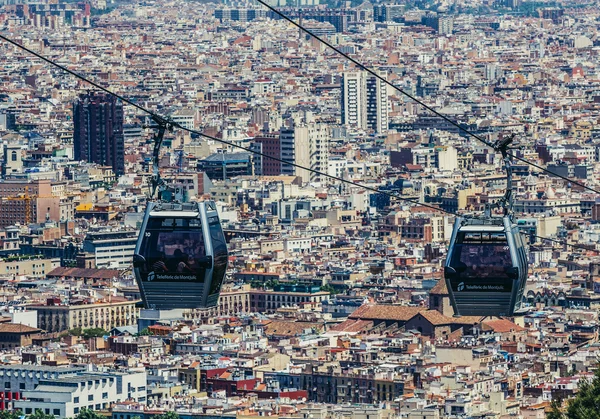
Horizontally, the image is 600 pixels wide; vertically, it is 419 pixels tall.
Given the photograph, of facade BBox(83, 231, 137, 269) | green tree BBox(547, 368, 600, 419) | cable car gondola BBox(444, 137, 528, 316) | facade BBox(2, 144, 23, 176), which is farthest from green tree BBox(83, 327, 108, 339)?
cable car gondola BBox(444, 137, 528, 316)

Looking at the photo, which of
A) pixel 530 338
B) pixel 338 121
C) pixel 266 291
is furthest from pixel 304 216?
pixel 338 121

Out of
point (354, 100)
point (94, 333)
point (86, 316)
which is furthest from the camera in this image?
point (354, 100)

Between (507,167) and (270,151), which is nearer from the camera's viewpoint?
(507,167)

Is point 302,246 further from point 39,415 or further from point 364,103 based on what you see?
point 364,103

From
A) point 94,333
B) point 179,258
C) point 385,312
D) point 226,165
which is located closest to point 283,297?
point 385,312

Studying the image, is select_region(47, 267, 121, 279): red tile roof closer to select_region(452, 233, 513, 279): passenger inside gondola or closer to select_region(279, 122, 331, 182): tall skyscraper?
select_region(279, 122, 331, 182): tall skyscraper

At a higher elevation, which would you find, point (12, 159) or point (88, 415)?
point (88, 415)
